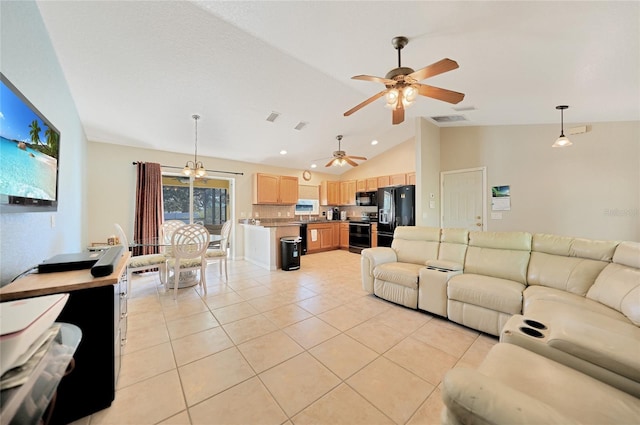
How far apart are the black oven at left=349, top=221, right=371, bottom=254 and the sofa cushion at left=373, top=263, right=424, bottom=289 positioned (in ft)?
10.2

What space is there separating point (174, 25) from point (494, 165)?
211 inches

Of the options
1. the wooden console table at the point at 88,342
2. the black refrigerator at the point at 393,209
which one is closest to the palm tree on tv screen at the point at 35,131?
the wooden console table at the point at 88,342

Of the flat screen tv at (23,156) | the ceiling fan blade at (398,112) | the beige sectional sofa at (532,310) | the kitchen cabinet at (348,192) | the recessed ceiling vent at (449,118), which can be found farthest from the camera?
the kitchen cabinet at (348,192)

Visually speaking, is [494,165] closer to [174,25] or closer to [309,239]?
[309,239]

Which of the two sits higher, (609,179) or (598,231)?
(609,179)

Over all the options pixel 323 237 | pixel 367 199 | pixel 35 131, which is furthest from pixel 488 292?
pixel 323 237

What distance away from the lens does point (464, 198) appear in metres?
4.77

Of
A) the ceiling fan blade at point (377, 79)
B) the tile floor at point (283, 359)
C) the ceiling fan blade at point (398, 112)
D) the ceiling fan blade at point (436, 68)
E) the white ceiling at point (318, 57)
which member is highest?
the white ceiling at point (318, 57)

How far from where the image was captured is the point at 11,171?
1.22 meters

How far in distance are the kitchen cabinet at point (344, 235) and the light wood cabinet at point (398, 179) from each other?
1833 millimetres

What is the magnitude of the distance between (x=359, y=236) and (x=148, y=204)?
4983 mm

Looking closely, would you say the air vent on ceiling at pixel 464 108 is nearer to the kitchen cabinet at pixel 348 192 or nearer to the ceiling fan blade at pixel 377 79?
the ceiling fan blade at pixel 377 79

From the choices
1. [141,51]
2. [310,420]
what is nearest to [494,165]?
[310,420]

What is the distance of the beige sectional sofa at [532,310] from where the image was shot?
2.99ft
